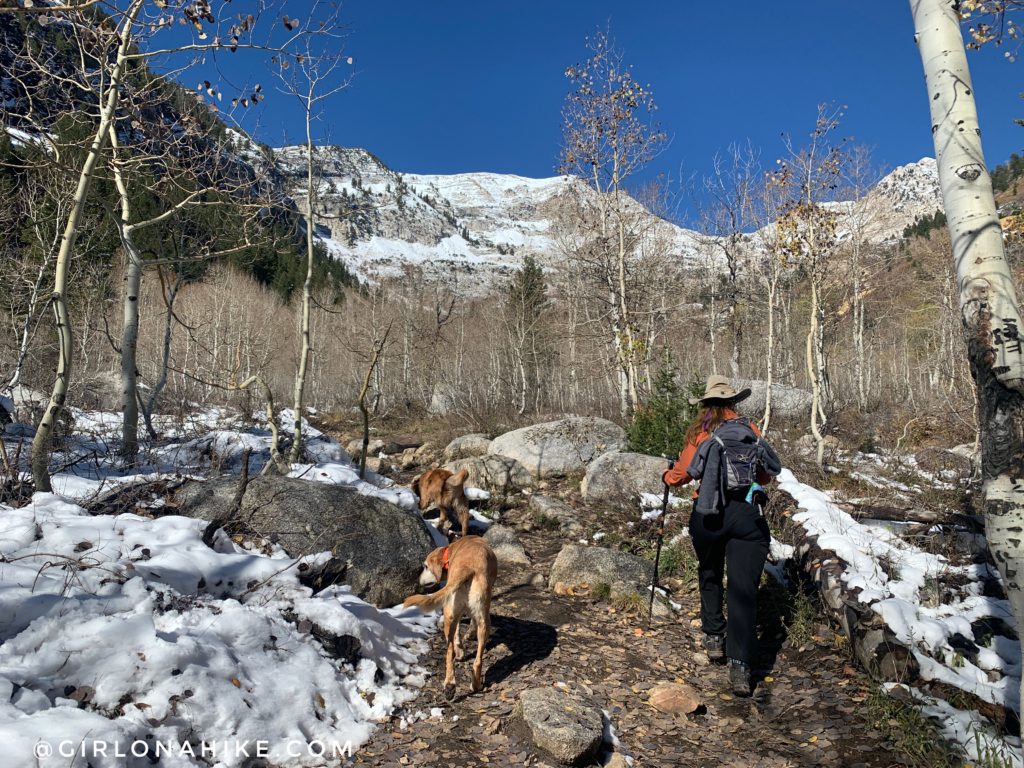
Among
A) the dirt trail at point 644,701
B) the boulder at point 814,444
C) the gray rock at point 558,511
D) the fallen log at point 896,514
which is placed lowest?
the dirt trail at point 644,701

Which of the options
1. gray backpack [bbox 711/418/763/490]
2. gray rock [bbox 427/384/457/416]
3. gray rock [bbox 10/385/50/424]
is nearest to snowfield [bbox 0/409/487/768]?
gray backpack [bbox 711/418/763/490]

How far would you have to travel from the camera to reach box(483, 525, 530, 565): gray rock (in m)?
7.38

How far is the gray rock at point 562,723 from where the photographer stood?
134 inches

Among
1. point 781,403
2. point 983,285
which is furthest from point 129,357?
point 781,403

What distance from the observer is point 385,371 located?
3772 centimetres

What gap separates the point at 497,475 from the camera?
1121cm

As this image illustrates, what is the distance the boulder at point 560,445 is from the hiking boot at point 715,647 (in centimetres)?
754

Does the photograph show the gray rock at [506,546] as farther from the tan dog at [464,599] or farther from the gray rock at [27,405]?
the gray rock at [27,405]

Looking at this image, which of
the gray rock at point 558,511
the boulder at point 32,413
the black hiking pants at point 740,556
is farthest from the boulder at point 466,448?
the black hiking pants at point 740,556

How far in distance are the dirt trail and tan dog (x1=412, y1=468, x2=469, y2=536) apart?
2706 mm

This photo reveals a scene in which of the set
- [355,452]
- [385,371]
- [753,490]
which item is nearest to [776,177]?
[753,490]

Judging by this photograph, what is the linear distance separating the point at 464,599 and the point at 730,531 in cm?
217

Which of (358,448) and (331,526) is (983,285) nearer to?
(331,526)

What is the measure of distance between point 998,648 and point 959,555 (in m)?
1.44
